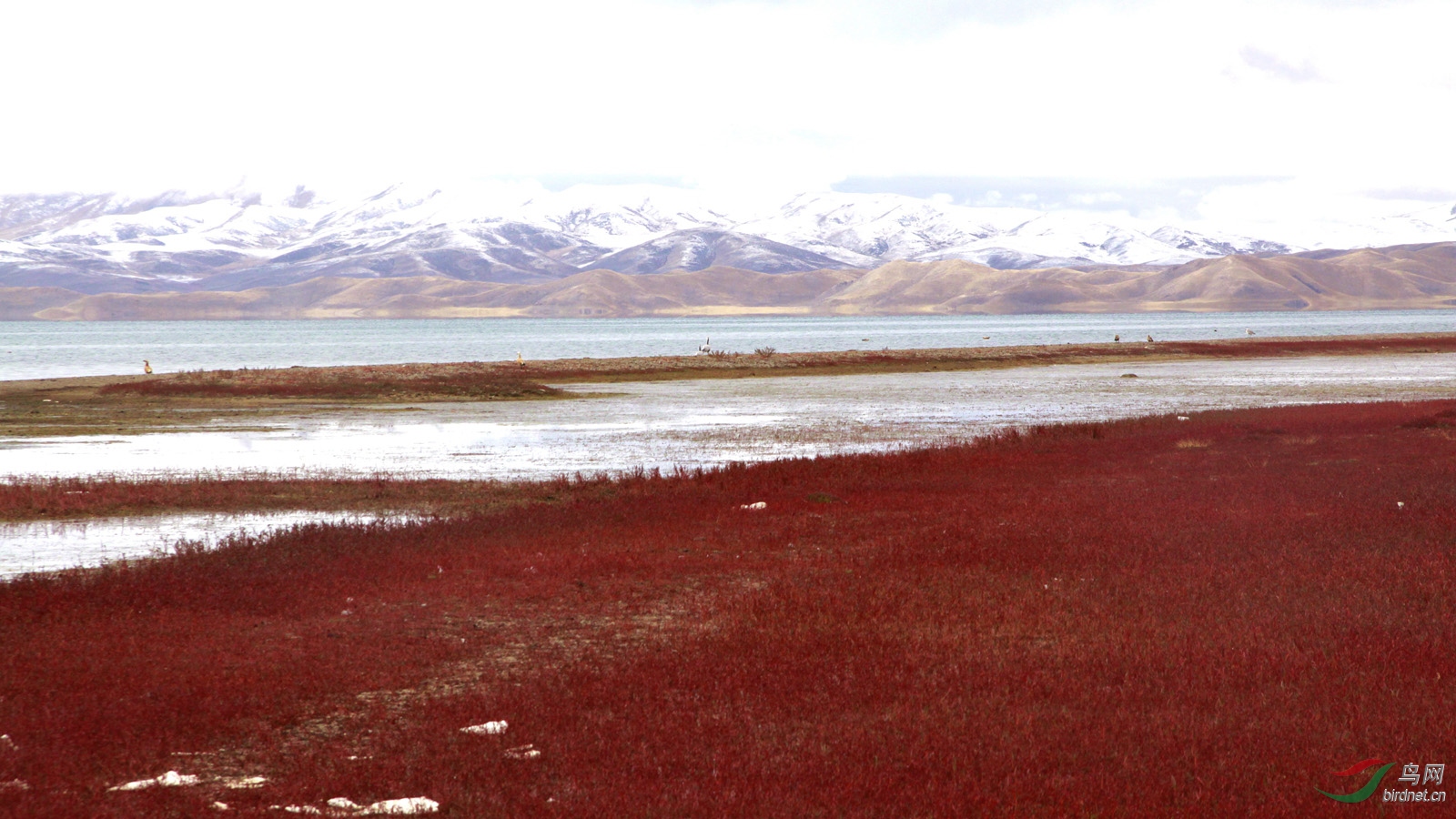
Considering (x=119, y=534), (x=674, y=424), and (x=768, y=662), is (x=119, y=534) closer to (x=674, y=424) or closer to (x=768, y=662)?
(x=768, y=662)

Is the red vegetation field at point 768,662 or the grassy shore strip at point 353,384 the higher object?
the grassy shore strip at point 353,384

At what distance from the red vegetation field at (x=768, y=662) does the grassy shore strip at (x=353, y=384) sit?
30394 millimetres

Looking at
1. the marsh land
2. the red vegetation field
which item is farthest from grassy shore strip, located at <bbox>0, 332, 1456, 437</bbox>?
the red vegetation field

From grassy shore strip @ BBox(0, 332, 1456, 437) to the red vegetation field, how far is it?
99.7 ft

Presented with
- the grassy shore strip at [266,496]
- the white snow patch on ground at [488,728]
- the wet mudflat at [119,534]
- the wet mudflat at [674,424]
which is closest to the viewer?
the white snow patch on ground at [488,728]

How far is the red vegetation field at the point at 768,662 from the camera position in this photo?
29.0 feet

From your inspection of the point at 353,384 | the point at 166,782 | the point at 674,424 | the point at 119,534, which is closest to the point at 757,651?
the point at 166,782

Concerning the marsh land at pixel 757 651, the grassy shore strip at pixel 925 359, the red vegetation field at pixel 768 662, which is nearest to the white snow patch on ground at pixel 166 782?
the marsh land at pixel 757 651

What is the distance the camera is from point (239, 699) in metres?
10.8

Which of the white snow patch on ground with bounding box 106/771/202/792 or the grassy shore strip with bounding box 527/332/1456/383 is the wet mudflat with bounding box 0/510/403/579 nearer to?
the white snow patch on ground with bounding box 106/771/202/792

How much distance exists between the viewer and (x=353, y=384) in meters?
62.8

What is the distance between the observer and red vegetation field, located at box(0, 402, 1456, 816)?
883cm

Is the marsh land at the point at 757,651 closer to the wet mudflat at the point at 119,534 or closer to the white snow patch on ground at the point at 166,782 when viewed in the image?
the white snow patch on ground at the point at 166,782

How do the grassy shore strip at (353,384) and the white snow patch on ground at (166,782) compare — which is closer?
the white snow patch on ground at (166,782)
